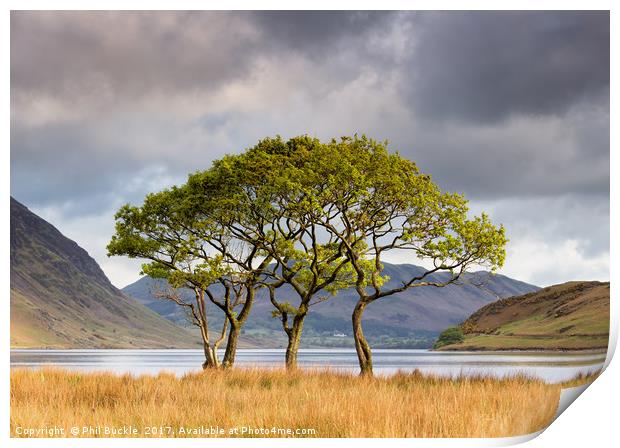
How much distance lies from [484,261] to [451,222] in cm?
142

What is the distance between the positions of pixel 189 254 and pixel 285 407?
45.6ft

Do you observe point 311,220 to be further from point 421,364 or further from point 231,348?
point 421,364

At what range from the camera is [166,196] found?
25734mm

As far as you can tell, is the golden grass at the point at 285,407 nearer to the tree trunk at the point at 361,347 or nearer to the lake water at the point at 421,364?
the lake water at the point at 421,364

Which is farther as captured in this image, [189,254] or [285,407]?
[189,254]

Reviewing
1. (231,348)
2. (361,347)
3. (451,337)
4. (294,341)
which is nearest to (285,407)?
(361,347)

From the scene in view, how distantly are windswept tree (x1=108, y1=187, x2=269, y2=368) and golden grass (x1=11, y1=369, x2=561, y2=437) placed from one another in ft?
26.6

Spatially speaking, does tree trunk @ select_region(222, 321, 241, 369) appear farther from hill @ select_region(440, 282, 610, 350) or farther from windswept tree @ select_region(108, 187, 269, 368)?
hill @ select_region(440, 282, 610, 350)

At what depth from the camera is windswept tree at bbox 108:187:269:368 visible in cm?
2444

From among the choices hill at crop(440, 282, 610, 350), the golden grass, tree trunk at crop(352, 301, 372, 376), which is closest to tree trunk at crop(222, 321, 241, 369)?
tree trunk at crop(352, 301, 372, 376)

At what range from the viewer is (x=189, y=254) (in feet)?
84.2

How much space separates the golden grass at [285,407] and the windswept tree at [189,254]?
811 centimetres

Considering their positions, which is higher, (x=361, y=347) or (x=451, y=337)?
(x=451, y=337)
